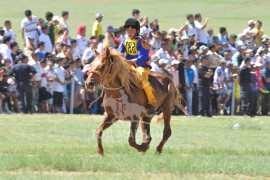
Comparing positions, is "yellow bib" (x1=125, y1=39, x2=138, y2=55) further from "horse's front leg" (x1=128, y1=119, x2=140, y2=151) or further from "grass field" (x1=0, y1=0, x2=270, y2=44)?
"grass field" (x1=0, y1=0, x2=270, y2=44)

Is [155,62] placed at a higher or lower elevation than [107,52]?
lower

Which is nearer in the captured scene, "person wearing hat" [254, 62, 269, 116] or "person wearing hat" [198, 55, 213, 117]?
"person wearing hat" [198, 55, 213, 117]

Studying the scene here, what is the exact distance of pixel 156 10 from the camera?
4500 cm

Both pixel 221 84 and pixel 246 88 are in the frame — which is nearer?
pixel 221 84

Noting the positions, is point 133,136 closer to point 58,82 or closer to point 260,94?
point 58,82

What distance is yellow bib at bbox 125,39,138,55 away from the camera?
16.1 metres

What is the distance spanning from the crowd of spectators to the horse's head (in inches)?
334

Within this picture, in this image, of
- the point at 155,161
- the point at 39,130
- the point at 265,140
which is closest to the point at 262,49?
the point at 265,140

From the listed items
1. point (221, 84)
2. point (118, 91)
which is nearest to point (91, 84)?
point (118, 91)

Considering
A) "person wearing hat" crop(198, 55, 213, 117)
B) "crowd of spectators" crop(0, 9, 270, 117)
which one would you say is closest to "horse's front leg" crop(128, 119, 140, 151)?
"crowd of spectators" crop(0, 9, 270, 117)

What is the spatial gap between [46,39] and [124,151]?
1013cm

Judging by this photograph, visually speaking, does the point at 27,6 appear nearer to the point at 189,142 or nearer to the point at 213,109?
the point at 213,109

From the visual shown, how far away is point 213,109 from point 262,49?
284cm

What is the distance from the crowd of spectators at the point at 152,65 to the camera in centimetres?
2423
